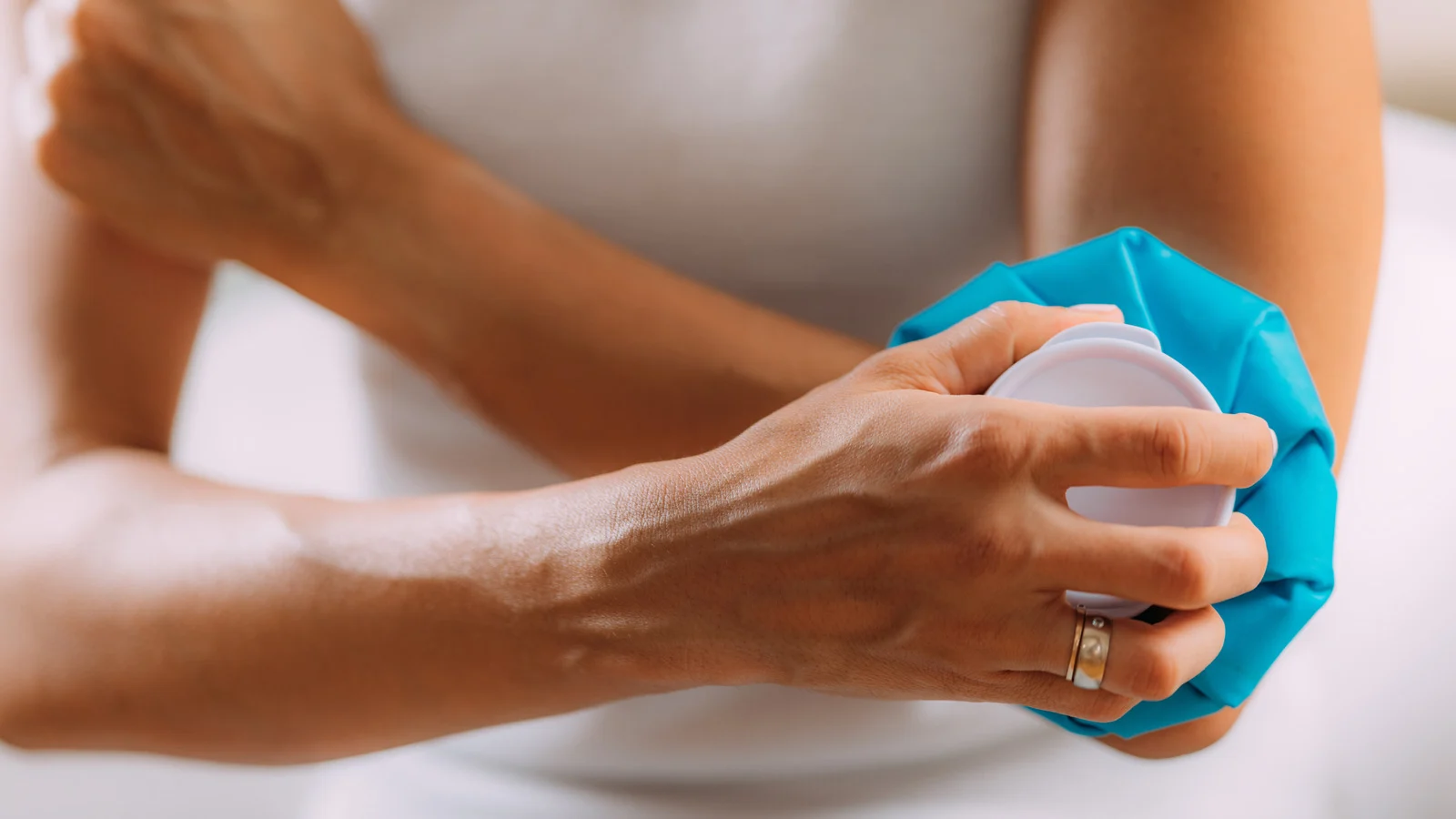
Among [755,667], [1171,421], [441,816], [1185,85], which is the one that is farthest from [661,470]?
[441,816]

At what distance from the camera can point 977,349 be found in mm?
452

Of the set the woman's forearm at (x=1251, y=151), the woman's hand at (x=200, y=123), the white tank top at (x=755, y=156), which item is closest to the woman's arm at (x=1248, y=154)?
the woman's forearm at (x=1251, y=151)

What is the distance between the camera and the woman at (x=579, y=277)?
54 cm

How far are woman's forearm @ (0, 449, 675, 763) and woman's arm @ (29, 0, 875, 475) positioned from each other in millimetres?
101

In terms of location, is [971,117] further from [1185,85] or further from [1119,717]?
[1119,717]

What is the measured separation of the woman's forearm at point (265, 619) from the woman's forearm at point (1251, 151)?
1.05 feet

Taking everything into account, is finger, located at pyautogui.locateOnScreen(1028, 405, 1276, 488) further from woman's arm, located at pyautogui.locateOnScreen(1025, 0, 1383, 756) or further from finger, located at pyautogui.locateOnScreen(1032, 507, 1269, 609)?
woman's arm, located at pyautogui.locateOnScreen(1025, 0, 1383, 756)

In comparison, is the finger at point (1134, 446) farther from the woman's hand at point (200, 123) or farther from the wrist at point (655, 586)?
the woman's hand at point (200, 123)

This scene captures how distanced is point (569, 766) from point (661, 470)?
0.35 metres

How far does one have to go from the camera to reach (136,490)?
671 mm

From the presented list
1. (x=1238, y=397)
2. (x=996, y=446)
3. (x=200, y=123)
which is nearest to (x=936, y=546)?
(x=996, y=446)

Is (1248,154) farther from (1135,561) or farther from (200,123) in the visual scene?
(200,123)

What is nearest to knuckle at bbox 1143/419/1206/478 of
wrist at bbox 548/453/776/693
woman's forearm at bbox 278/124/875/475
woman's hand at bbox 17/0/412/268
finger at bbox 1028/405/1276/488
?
finger at bbox 1028/405/1276/488

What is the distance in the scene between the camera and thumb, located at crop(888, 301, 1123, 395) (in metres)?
0.45
